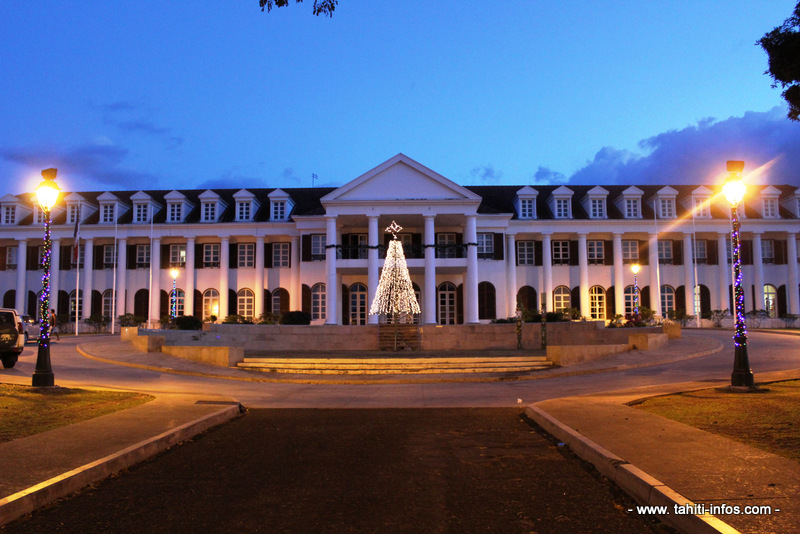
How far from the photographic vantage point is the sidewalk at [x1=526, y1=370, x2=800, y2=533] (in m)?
4.57

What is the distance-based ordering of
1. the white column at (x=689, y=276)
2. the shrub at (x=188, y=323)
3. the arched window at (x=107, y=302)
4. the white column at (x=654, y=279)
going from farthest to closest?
the arched window at (x=107, y=302), the white column at (x=689, y=276), the white column at (x=654, y=279), the shrub at (x=188, y=323)

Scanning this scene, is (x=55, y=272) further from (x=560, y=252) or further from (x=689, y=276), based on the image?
(x=689, y=276)

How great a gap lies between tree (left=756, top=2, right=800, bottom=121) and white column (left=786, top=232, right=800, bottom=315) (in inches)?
1452

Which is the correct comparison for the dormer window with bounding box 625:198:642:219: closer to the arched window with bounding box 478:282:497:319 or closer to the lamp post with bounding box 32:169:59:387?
the arched window with bounding box 478:282:497:319

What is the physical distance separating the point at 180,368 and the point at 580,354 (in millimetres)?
14172

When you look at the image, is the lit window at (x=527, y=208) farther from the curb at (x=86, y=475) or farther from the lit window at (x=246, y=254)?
the curb at (x=86, y=475)

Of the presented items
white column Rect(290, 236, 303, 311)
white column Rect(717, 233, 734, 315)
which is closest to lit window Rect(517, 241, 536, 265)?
white column Rect(717, 233, 734, 315)

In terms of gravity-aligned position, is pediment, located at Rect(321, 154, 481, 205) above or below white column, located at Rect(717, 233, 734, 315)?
above

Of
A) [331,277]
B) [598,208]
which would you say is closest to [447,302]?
[331,277]

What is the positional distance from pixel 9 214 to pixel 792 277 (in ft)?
192

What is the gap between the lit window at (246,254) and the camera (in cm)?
4444

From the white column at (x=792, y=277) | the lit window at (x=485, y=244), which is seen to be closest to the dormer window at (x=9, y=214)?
the lit window at (x=485, y=244)

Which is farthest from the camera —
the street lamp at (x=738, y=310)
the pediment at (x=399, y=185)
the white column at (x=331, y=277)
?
the pediment at (x=399, y=185)

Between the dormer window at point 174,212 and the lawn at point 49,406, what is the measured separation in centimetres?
3224
